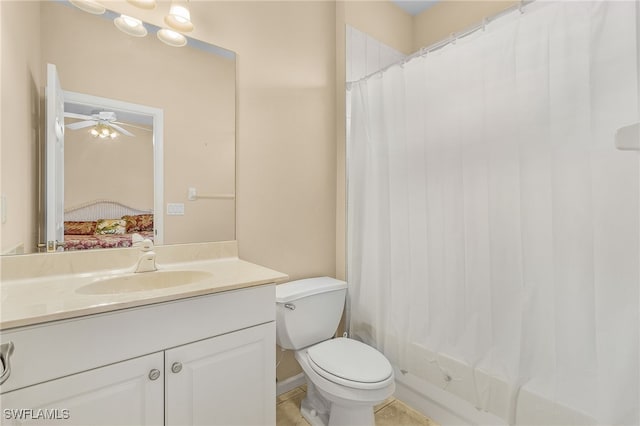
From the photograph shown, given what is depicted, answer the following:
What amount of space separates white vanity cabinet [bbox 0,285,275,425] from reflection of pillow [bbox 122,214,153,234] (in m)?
0.58

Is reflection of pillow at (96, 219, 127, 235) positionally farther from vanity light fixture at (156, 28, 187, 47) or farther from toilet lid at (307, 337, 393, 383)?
toilet lid at (307, 337, 393, 383)

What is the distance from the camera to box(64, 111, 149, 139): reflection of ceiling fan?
1.22 meters

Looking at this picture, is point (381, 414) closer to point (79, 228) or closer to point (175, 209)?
point (175, 209)

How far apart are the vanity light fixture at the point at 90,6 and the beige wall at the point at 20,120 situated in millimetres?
134

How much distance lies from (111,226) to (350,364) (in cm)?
125

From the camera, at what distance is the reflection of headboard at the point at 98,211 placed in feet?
4.00

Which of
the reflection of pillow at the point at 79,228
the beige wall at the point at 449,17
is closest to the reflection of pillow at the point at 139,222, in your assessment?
the reflection of pillow at the point at 79,228

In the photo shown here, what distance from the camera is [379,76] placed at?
1.74 metres

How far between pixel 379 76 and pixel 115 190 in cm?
151

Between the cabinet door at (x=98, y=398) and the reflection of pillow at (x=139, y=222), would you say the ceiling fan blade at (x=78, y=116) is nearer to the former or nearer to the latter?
the reflection of pillow at (x=139, y=222)

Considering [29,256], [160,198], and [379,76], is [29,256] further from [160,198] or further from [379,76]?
[379,76]

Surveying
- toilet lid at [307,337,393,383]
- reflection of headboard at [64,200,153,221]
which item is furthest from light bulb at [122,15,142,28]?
toilet lid at [307,337,393,383]

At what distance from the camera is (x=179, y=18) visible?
1.36m

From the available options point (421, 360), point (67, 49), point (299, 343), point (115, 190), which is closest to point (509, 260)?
point (421, 360)
